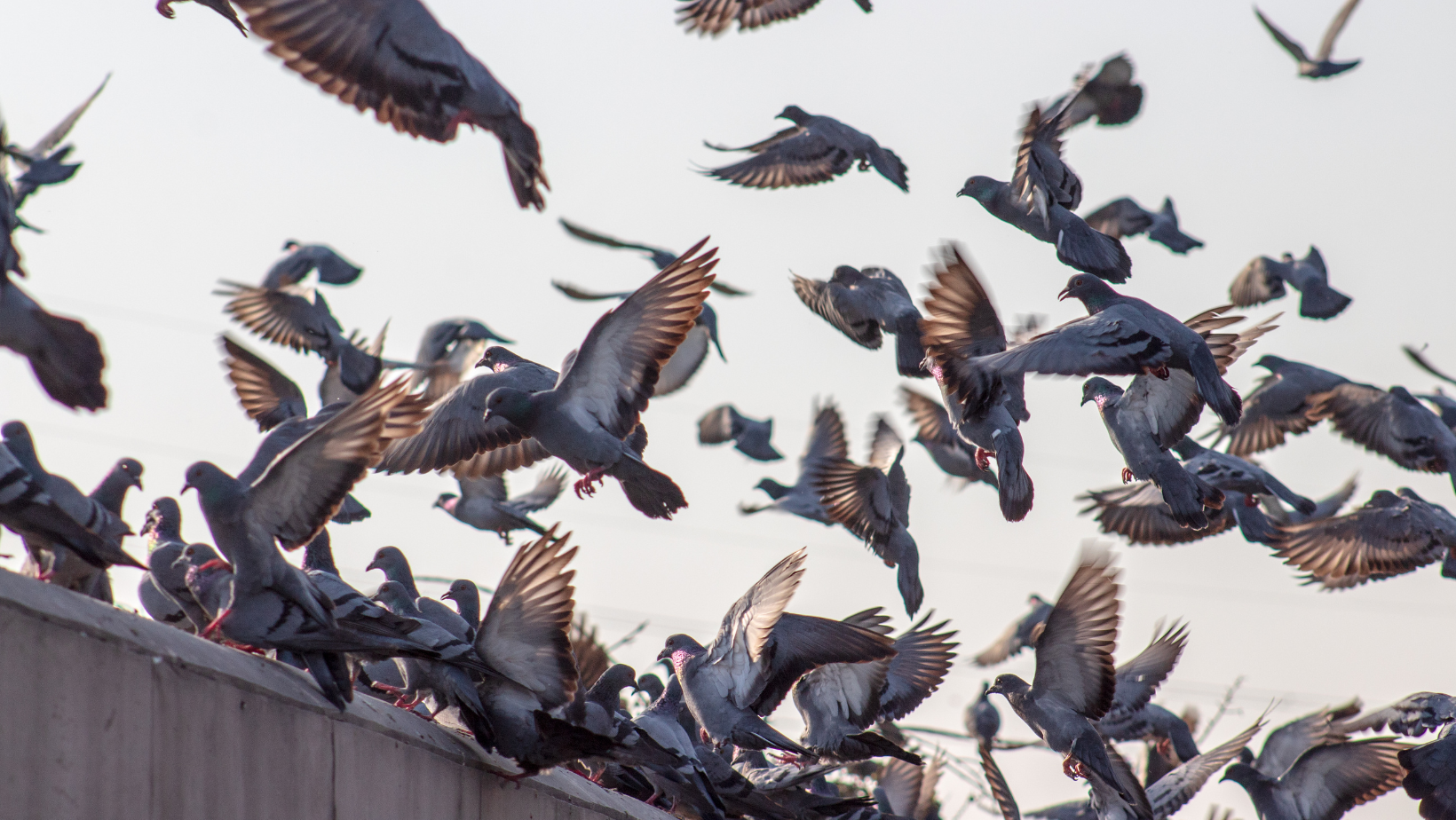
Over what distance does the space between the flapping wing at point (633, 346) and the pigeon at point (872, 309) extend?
2.87 meters

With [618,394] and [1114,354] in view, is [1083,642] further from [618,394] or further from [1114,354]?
[618,394]

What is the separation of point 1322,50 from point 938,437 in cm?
545

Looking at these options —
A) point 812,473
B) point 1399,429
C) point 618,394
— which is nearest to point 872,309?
point 618,394

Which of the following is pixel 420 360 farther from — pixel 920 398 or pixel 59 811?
pixel 59 811

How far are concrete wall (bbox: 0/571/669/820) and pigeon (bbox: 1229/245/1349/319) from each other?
1072 cm

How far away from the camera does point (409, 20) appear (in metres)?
6.81

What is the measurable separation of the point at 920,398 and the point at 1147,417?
22.1 feet

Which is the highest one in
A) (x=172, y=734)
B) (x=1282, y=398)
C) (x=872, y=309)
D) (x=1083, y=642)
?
(x=1282, y=398)

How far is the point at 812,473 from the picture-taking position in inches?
631

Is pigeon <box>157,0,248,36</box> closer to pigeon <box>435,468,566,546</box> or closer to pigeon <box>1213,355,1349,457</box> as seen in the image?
pigeon <box>435,468,566,546</box>

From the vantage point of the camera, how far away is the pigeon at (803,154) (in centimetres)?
1430

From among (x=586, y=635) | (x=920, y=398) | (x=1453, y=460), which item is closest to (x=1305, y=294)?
(x=1453, y=460)

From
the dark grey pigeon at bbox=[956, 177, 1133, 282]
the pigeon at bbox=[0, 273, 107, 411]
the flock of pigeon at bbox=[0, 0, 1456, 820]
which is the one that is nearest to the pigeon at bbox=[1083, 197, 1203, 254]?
the flock of pigeon at bbox=[0, 0, 1456, 820]

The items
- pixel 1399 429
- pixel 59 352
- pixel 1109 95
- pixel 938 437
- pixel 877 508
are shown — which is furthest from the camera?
pixel 938 437
